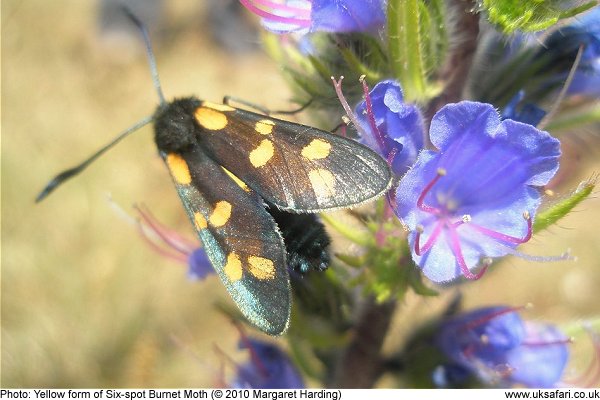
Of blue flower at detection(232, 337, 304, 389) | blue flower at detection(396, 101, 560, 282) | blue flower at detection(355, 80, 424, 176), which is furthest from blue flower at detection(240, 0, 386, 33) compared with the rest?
blue flower at detection(232, 337, 304, 389)

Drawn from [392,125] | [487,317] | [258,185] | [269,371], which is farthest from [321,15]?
[269,371]

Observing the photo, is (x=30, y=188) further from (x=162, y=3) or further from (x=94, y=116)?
(x=162, y=3)

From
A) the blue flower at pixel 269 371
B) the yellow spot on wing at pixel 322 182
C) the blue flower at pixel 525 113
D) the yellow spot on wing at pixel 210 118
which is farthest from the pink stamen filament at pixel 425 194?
the blue flower at pixel 269 371

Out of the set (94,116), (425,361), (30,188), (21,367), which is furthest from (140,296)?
(425,361)

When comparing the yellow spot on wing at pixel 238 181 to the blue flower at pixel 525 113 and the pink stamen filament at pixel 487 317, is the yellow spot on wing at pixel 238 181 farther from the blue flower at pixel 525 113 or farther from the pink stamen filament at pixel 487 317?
the pink stamen filament at pixel 487 317

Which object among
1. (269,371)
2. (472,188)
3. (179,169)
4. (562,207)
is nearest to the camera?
(562,207)

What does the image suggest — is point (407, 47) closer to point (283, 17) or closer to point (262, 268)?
point (283, 17)

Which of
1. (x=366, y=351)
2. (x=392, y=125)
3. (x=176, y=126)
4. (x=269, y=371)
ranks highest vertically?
(x=392, y=125)
